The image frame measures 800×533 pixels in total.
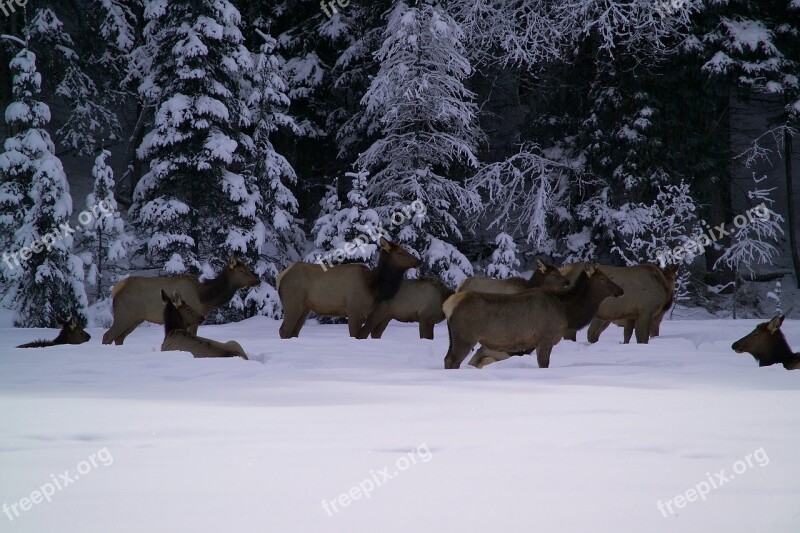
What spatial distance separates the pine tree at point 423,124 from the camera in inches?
854

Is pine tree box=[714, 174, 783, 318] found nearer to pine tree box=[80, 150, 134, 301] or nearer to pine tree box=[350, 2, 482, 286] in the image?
pine tree box=[350, 2, 482, 286]

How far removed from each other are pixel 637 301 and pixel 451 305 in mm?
4642

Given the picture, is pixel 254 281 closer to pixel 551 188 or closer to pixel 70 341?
pixel 70 341

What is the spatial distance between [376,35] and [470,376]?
63.1 ft

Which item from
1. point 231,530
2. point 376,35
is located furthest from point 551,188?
point 231,530

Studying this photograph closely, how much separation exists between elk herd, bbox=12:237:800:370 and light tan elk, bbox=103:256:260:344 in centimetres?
1

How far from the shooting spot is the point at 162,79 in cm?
2259

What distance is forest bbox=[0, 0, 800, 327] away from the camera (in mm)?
21391

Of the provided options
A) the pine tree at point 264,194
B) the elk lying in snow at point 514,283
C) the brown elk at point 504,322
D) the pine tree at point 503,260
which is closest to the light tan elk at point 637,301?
the elk lying in snow at point 514,283

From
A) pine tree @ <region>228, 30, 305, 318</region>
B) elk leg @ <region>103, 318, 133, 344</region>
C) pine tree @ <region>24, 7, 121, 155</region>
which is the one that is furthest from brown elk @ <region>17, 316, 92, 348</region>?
pine tree @ <region>24, 7, 121, 155</region>

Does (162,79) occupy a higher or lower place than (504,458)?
higher

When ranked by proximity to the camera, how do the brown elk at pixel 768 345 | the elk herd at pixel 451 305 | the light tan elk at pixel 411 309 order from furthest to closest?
the light tan elk at pixel 411 309 → the brown elk at pixel 768 345 → the elk herd at pixel 451 305

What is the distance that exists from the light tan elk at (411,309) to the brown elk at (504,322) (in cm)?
428

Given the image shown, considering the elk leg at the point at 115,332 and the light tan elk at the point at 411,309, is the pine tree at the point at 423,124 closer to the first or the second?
the light tan elk at the point at 411,309
